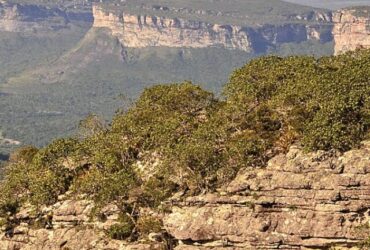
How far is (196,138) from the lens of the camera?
6931 cm

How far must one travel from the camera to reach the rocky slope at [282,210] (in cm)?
5750

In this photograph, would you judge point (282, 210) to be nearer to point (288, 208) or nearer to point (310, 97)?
point (288, 208)

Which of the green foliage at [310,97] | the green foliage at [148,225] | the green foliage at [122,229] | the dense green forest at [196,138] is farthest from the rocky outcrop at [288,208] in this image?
the green foliage at [122,229]

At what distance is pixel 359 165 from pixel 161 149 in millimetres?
23249

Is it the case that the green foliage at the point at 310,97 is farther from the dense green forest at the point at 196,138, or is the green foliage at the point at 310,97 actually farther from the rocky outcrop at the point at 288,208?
the rocky outcrop at the point at 288,208

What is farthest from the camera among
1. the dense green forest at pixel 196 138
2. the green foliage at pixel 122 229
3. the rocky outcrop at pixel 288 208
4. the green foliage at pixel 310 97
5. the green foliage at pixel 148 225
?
the green foliage at pixel 122 229

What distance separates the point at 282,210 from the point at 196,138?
44.8 ft

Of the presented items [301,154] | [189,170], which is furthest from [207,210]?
[301,154]

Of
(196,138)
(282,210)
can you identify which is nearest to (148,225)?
(196,138)

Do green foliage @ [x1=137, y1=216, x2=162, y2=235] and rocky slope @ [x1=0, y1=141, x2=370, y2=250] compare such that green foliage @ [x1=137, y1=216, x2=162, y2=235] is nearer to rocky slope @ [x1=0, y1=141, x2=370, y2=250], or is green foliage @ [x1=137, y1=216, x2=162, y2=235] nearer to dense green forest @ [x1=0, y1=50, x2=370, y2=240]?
dense green forest @ [x1=0, y1=50, x2=370, y2=240]

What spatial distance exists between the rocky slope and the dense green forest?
68.2 inches

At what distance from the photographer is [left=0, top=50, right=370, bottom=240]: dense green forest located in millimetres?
65375

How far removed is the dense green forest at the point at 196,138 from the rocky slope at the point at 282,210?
1.73 meters

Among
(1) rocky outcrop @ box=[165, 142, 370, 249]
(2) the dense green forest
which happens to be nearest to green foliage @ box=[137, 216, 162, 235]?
(2) the dense green forest
